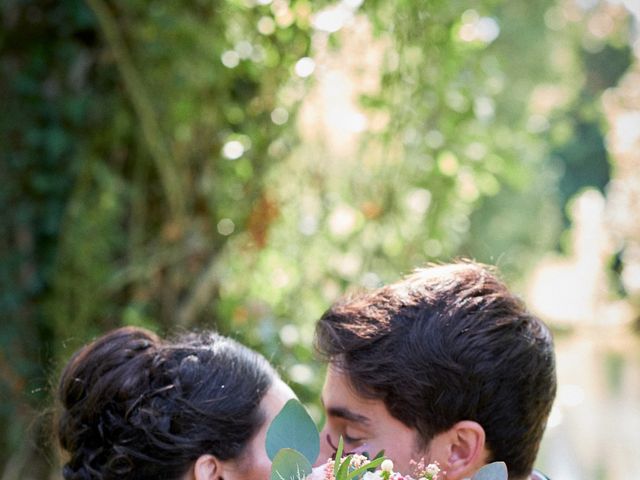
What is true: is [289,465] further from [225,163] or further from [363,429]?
[225,163]

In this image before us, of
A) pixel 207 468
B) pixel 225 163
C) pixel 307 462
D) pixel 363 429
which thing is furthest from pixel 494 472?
pixel 225 163

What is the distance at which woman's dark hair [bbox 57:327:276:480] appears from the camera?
6.01 ft

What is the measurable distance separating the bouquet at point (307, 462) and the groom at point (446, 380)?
0.32 metres

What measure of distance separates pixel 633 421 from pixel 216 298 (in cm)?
867

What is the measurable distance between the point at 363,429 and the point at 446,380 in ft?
0.57

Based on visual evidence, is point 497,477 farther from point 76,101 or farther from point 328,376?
point 76,101

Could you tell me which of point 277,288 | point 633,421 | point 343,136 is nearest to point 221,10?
point 343,136

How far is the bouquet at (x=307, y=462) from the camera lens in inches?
52.7

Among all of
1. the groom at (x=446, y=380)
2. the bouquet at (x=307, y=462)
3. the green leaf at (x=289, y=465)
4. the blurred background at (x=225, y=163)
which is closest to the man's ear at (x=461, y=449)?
the groom at (x=446, y=380)

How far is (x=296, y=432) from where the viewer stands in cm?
147

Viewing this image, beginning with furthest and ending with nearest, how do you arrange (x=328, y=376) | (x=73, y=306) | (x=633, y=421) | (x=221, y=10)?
(x=633, y=421), (x=73, y=306), (x=221, y=10), (x=328, y=376)

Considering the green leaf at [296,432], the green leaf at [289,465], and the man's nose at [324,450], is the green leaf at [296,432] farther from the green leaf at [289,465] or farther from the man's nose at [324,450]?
the man's nose at [324,450]

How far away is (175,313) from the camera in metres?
4.09

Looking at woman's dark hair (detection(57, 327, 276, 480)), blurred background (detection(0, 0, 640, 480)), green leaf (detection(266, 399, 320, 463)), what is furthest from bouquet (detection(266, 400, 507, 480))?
blurred background (detection(0, 0, 640, 480))
